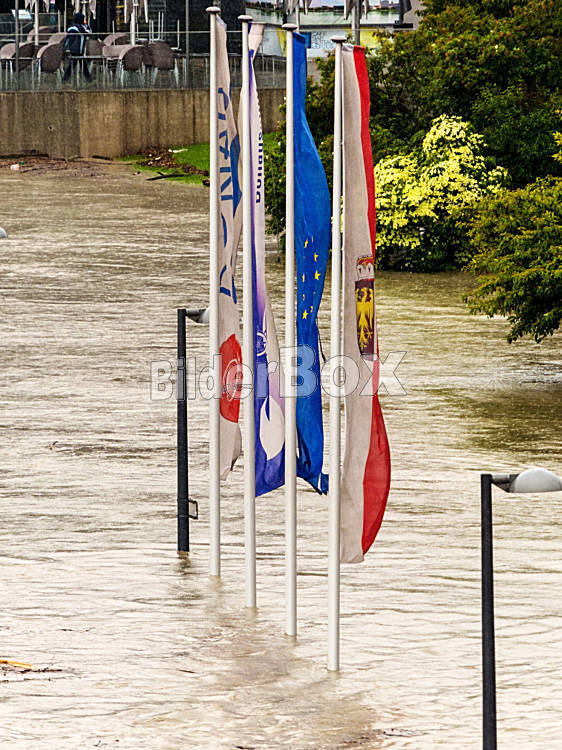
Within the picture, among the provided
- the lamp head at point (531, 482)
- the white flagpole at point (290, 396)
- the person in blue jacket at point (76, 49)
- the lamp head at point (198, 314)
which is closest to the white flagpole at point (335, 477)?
the white flagpole at point (290, 396)

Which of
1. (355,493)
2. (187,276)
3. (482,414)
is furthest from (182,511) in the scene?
(187,276)

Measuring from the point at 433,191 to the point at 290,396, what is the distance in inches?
667

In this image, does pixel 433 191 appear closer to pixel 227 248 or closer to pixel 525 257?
pixel 525 257

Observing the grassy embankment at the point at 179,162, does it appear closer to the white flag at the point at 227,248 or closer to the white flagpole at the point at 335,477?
the white flag at the point at 227,248

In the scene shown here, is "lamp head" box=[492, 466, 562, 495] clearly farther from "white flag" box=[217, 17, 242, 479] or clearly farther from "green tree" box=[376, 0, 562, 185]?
"green tree" box=[376, 0, 562, 185]

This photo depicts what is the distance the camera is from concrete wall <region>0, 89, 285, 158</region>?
43438mm

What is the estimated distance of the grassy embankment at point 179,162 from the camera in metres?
40.9

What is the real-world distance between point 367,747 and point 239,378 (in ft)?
10.1

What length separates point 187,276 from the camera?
24609 mm

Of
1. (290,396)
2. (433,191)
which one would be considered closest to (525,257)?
(290,396)

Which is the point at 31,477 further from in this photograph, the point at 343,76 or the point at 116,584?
the point at 343,76

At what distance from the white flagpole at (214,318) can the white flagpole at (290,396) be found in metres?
0.78

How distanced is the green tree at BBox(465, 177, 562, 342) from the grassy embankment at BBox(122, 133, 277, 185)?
23596 millimetres

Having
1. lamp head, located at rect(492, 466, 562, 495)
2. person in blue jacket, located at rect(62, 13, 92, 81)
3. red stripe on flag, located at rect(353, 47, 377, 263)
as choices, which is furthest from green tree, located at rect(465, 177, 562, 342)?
person in blue jacket, located at rect(62, 13, 92, 81)
